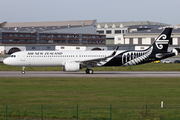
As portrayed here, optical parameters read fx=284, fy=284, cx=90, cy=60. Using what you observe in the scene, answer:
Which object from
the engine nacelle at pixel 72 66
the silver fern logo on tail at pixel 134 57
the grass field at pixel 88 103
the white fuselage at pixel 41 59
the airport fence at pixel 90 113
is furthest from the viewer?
the silver fern logo on tail at pixel 134 57

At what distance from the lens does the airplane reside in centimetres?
4631

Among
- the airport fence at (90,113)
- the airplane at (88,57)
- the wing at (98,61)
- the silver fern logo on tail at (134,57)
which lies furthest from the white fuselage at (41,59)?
the airport fence at (90,113)

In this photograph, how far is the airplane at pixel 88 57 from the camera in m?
46.3

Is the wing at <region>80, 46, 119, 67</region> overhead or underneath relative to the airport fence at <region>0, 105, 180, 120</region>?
overhead

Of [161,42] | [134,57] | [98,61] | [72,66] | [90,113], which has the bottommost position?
[90,113]

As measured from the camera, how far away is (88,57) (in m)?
47.3

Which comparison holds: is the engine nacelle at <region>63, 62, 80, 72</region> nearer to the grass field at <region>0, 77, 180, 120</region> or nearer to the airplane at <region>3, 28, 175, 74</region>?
the airplane at <region>3, 28, 175, 74</region>

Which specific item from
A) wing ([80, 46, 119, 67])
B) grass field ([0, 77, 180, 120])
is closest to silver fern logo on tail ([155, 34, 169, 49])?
wing ([80, 46, 119, 67])

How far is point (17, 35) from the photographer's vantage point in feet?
443

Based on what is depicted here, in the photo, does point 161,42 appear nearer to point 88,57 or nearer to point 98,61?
point 98,61

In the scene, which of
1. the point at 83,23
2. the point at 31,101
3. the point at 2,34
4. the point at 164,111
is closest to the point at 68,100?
the point at 31,101

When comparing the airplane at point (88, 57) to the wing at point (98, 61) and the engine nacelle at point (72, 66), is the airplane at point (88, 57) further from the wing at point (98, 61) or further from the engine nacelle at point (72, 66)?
the engine nacelle at point (72, 66)

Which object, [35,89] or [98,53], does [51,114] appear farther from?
[98,53]

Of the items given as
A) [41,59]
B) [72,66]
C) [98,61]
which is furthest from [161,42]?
[41,59]
